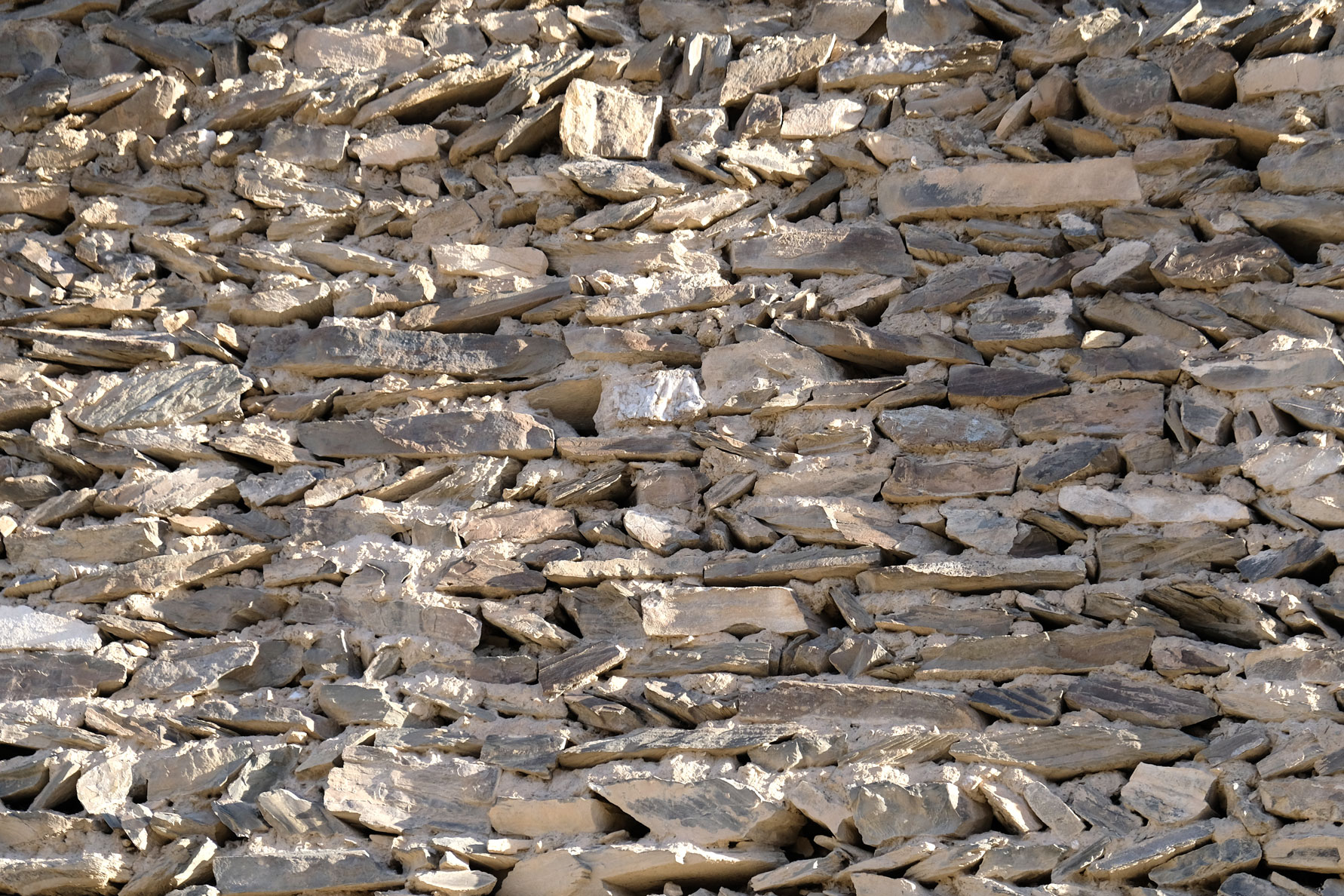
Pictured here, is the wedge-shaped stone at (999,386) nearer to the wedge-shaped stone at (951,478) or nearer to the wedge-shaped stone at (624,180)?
the wedge-shaped stone at (951,478)

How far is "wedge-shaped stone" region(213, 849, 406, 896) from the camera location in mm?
2293

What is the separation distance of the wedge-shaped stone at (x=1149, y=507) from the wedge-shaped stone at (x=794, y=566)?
0.39 metres

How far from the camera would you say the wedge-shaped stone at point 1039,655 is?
2.30 meters

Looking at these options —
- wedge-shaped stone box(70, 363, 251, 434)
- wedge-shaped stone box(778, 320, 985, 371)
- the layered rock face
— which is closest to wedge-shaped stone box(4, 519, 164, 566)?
the layered rock face

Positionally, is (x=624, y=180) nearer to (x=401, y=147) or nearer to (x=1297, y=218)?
(x=401, y=147)

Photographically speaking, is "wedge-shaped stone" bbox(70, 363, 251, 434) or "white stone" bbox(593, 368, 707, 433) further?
"wedge-shaped stone" bbox(70, 363, 251, 434)

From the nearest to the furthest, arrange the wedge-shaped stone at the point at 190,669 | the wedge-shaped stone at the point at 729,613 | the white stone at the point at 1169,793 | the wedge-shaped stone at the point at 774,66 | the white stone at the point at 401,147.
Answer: the white stone at the point at 1169,793, the wedge-shaped stone at the point at 729,613, the wedge-shaped stone at the point at 190,669, the wedge-shaped stone at the point at 774,66, the white stone at the point at 401,147

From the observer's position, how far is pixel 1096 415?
255cm

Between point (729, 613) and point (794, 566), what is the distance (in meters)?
0.16

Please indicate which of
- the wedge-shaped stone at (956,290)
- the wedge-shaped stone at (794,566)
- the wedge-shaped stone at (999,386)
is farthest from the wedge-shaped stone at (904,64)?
the wedge-shaped stone at (794,566)

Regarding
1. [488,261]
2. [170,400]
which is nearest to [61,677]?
[170,400]

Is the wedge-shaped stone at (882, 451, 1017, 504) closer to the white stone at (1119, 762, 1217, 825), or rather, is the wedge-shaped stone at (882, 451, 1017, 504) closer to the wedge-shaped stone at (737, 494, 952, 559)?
the wedge-shaped stone at (737, 494, 952, 559)

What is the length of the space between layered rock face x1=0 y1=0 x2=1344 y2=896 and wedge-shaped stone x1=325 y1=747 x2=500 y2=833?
0.01 m

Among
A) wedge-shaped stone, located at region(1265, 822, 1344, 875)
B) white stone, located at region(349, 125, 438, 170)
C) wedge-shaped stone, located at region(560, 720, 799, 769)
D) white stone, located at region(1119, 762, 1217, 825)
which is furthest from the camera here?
white stone, located at region(349, 125, 438, 170)
